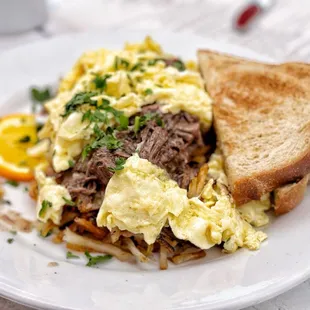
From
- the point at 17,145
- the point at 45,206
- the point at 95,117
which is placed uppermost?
the point at 95,117

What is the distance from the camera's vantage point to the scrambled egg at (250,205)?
335cm

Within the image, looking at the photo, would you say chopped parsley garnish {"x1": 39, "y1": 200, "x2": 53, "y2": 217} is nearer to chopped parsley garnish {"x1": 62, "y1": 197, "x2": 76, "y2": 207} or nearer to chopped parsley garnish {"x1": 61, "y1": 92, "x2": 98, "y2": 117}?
chopped parsley garnish {"x1": 62, "y1": 197, "x2": 76, "y2": 207}

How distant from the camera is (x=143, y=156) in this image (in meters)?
3.34

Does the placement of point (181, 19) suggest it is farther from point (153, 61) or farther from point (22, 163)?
point (22, 163)

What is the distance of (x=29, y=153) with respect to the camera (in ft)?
14.0

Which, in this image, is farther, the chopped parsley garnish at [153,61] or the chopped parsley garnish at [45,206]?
the chopped parsley garnish at [153,61]

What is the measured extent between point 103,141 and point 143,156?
32cm

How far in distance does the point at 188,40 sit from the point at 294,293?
9.73 ft

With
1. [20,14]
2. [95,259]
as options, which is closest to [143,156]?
[95,259]

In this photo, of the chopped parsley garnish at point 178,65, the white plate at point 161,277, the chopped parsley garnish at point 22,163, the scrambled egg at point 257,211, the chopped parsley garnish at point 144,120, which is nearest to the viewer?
the white plate at point 161,277

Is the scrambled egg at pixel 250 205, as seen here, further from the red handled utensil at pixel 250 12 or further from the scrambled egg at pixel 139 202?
the red handled utensil at pixel 250 12

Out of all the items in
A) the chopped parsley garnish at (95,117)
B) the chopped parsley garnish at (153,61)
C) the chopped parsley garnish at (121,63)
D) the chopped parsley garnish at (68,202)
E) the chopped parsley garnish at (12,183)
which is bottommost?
the chopped parsley garnish at (12,183)

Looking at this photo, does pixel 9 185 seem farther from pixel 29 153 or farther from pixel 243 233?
pixel 243 233

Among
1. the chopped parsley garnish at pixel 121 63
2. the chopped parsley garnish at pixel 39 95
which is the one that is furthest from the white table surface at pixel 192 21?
the chopped parsley garnish at pixel 121 63
